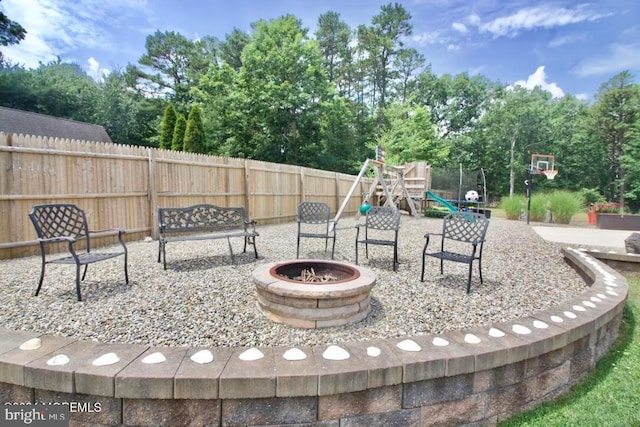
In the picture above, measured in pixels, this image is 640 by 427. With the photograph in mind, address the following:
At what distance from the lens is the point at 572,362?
2377 millimetres

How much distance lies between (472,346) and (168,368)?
1782mm

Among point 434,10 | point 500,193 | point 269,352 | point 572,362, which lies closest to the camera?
point 269,352

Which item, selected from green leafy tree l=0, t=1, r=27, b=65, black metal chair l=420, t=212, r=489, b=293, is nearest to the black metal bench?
black metal chair l=420, t=212, r=489, b=293

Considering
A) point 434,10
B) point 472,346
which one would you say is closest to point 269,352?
point 472,346

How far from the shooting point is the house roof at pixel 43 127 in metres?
13.5

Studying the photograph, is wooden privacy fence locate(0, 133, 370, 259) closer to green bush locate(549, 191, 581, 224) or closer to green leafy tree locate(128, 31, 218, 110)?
green bush locate(549, 191, 581, 224)

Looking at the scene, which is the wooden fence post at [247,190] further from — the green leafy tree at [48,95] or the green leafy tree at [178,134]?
the green leafy tree at [48,95]

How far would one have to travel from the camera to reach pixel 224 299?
316 centimetres

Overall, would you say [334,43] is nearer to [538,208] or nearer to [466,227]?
[538,208]

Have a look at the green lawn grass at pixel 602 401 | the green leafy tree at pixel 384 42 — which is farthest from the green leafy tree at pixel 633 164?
the green lawn grass at pixel 602 401

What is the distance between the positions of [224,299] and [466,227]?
3085 mm

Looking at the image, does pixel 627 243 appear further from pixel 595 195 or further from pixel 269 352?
pixel 595 195

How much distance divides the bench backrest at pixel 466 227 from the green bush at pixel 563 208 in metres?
11.3

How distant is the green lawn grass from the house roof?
701 inches
